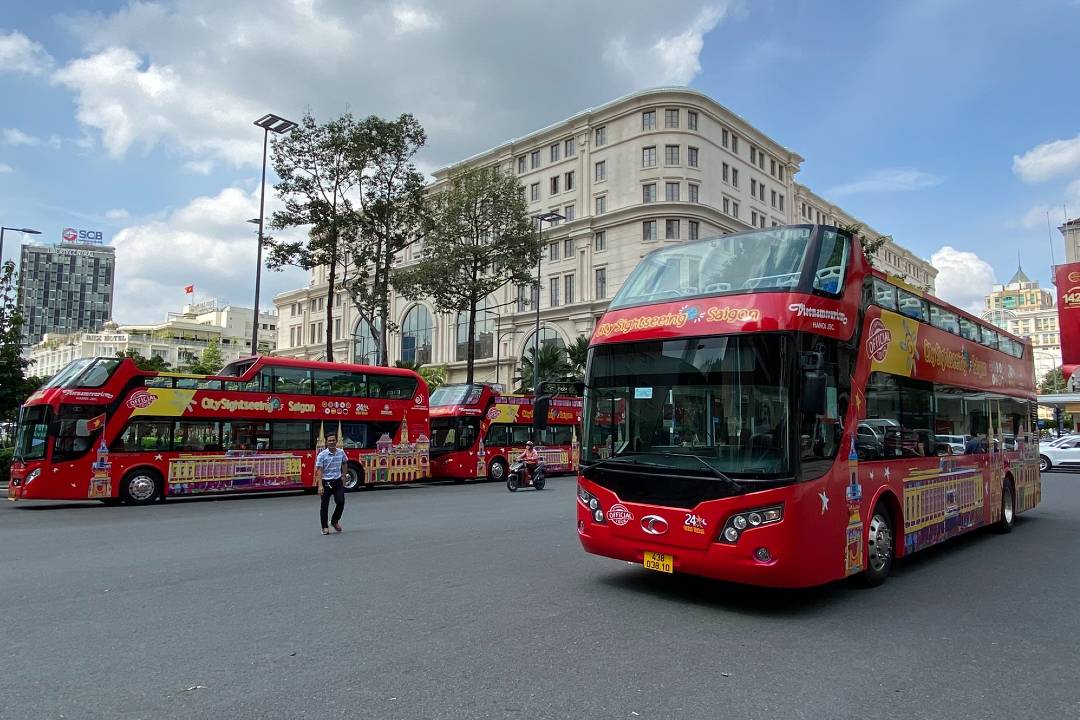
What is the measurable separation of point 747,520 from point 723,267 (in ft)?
8.11

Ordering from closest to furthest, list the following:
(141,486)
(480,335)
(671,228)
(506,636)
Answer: (506,636) → (141,486) → (671,228) → (480,335)

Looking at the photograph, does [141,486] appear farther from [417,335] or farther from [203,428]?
[417,335]

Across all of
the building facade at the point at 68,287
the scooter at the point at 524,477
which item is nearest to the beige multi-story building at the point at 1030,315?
the scooter at the point at 524,477

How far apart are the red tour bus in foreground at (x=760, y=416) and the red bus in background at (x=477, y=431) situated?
17.9 metres

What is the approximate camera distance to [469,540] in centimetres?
1049

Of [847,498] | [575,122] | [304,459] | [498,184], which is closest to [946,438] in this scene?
[847,498]

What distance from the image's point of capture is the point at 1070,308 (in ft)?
144

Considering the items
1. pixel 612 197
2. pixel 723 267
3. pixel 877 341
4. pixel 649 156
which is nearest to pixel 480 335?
pixel 612 197

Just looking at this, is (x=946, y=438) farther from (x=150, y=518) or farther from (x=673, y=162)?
(x=673, y=162)

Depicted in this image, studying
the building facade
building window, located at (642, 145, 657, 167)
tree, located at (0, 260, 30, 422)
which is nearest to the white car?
building window, located at (642, 145, 657, 167)

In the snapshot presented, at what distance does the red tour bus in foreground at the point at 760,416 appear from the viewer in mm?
5973

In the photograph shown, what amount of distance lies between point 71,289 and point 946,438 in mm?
166932

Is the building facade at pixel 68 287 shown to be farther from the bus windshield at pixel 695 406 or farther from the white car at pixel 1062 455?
the bus windshield at pixel 695 406

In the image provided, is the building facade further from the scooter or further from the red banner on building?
the red banner on building
